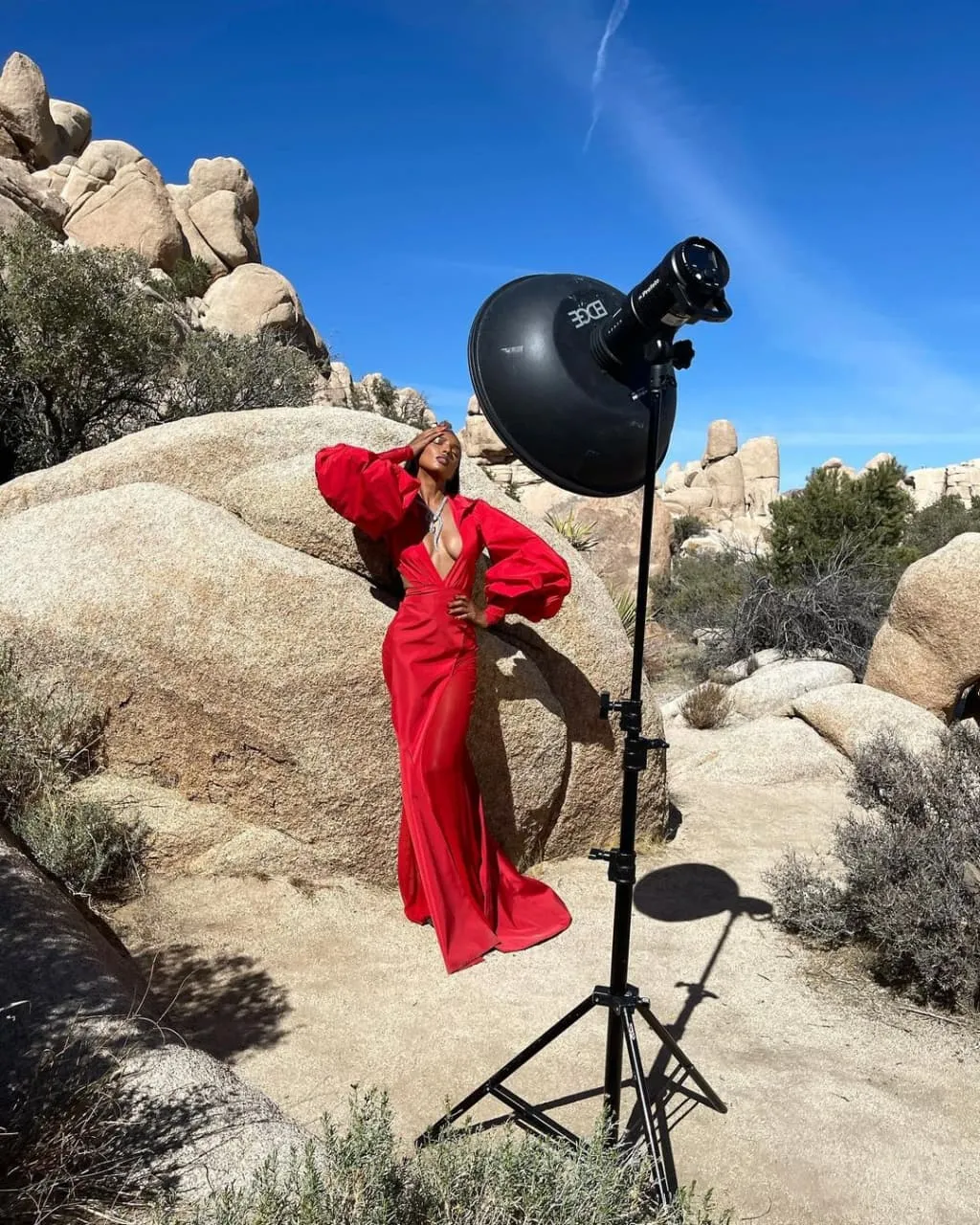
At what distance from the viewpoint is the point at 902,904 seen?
3973 millimetres

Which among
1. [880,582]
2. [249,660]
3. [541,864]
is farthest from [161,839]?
[880,582]

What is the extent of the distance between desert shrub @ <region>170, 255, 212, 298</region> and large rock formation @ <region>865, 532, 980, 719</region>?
Result: 2322cm

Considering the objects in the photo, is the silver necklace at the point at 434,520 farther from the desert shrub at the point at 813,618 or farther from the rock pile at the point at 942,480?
the rock pile at the point at 942,480

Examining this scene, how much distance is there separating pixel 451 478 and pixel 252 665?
4.42 feet

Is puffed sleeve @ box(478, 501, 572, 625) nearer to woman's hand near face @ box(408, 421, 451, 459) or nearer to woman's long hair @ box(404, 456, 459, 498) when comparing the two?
woman's long hair @ box(404, 456, 459, 498)

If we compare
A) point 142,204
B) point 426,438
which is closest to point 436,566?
point 426,438

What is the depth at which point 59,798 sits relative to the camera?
4.39 metres

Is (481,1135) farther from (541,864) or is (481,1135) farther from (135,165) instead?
(135,165)

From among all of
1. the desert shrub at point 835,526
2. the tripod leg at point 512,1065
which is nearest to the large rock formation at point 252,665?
the tripod leg at point 512,1065

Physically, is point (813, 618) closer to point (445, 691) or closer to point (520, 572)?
point (520, 572)

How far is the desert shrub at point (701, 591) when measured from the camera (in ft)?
49.0

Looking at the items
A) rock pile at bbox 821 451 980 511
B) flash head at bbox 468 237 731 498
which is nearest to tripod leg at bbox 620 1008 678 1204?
flash head at bbox 468 237 731 498

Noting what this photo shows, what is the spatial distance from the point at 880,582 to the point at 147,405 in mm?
10378

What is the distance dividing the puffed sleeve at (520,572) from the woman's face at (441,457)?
0.83 feet
